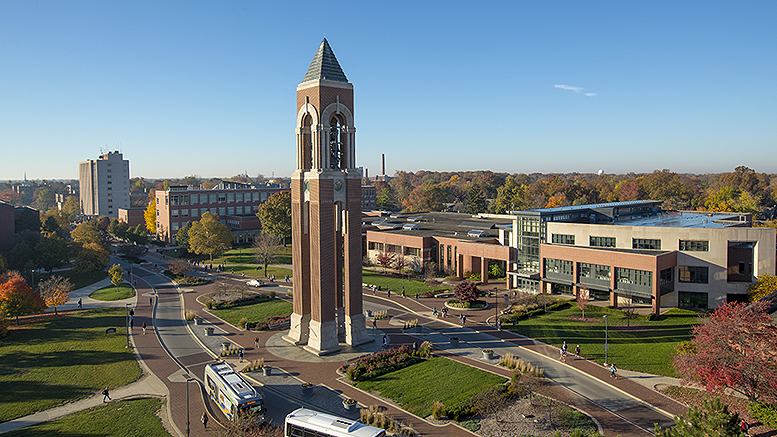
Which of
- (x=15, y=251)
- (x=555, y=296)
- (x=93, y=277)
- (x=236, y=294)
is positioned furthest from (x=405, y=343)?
(x=15, y=251)

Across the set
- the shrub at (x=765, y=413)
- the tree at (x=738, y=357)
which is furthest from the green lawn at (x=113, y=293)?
the shrub at (x=765, y=413)

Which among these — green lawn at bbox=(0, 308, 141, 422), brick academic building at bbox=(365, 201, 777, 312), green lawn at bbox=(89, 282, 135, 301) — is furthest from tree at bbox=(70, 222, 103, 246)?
brick academic building at bbox=(365, 201, 777, 312)

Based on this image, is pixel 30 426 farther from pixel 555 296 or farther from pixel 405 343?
pixel 555 296

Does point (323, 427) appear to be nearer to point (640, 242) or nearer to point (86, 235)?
point (640, 242)

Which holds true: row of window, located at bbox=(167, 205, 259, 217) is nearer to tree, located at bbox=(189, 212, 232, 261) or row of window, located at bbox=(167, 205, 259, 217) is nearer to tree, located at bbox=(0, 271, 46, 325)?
tree, located at bbox=(189, 212, 232, 261)

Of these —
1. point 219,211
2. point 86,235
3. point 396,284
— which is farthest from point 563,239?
point 86,235
